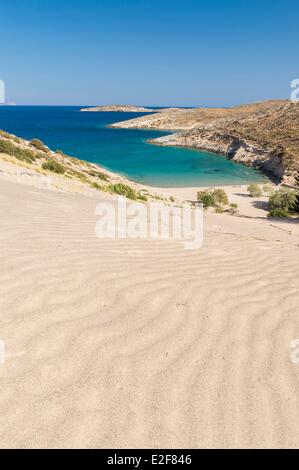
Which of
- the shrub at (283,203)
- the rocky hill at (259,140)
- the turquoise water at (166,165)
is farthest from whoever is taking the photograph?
the rocky hill at (259,140)

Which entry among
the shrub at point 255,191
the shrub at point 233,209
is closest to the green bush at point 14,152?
the shrub at point 233,209

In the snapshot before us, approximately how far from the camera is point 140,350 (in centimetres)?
299

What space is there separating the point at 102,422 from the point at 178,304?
1.74 meters

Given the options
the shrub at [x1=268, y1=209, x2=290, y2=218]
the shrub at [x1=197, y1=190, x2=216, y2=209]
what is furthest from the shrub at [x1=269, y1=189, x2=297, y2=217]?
the shrub at [x1=197, y1=190, x2=216, y2=209]

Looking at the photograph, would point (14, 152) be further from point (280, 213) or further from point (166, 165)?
point (166, 165)

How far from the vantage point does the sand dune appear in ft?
7.38

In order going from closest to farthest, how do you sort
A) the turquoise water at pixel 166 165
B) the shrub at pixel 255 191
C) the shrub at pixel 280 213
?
the shrub at pixel 280 213, the shrub at pixel 255 191, the turquoise water at pixel 166 165

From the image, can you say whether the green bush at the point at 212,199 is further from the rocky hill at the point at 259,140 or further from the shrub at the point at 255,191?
the rocky hill at the point at 259,140

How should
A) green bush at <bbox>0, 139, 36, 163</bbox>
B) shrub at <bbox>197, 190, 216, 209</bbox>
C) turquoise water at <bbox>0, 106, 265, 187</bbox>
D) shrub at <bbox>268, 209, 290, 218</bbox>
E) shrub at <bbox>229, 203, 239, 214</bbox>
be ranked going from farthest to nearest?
1. turquoise water at <bbox>0, 106, 265, 187</bbox>
2. shrub at <bbox>197, 190, 216, 209</bbox>
3. shrub at <bbox>229, 203, 239, 214</bbox>
4. green bush at <bbox>0, 139, 36, 163</bbox>
5. shrub at <bbox>268, 209, 290, 218</bbox>

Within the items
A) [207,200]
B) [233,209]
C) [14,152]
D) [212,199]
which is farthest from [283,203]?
[14,152]

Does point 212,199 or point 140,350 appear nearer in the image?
point 140,350

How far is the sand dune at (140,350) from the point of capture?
225cm

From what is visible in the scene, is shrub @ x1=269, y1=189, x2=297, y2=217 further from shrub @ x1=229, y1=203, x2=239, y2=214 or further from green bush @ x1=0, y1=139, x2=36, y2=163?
green bush @ x1=0, y1=139, x2=36, y2=163
